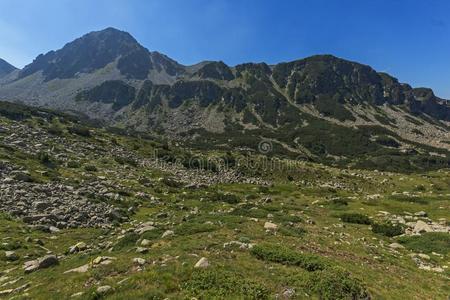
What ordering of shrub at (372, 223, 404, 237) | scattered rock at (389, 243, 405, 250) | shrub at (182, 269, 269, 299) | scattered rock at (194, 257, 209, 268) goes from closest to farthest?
shrub at (182, 269, 269, 299)
scattered rock at (194, 257, 209, 268)
scattered rock at (389, 243, 405, 250)
shrub at (372, 223, 404, 237)

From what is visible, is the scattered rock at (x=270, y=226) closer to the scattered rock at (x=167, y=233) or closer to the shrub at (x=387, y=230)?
the scattered rock at (x=167, y=233)

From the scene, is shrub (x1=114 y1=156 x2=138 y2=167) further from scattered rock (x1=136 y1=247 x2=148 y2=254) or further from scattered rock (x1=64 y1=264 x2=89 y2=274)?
scattered rock (x1=64 y1=264 x2=89 y2=274)

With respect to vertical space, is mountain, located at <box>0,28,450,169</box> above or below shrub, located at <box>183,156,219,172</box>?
above

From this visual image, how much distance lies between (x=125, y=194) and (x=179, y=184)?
10077 mm

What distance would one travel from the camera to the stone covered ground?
11.2m

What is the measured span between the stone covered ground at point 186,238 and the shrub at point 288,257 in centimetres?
4

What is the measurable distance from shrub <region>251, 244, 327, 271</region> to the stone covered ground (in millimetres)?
44

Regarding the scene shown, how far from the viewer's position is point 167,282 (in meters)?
10.8

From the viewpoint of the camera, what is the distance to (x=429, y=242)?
20.5m

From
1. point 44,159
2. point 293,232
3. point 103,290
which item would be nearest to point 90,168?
point 44,159

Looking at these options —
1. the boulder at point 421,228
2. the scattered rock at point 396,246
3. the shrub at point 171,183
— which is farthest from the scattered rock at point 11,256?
the boulder at point 421,228

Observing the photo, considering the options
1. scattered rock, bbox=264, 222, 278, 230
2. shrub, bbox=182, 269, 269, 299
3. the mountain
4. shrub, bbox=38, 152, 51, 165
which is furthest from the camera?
the mountain

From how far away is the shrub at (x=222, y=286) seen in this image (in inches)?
403

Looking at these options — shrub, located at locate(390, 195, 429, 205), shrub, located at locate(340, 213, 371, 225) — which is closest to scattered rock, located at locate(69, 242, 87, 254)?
shrub, located at locate(340, 213, 371, 225)
